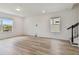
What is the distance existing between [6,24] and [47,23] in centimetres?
80

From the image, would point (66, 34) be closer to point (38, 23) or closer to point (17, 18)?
point (38, 23)

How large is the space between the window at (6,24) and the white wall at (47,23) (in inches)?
11.6

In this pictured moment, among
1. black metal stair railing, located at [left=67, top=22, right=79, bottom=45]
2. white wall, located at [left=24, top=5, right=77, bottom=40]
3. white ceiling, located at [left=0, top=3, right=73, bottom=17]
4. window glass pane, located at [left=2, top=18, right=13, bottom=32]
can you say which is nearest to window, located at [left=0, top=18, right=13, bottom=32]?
window glass pane, located at [left=2, top=18, right=13, bottom=32]

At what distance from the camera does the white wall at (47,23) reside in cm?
166

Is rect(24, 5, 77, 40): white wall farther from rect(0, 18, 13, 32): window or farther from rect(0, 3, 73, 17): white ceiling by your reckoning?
rect(0, 18, 13, 32): window

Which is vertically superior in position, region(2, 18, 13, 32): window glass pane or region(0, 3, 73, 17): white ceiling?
region(0, 3, 73, 17): white ceiling

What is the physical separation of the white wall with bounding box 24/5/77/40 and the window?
11.6 inches

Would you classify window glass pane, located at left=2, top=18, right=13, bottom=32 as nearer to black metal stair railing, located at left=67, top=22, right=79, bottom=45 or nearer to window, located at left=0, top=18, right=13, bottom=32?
window, located at left=0, top=18, right=13, bottom=32

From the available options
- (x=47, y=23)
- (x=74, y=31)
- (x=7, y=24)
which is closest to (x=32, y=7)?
(x=47, y=23)

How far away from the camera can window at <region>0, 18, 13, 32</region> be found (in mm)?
1677

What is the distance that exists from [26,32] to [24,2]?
1.93 ft

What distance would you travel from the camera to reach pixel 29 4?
164 cm

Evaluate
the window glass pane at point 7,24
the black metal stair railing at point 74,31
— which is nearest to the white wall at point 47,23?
the black metal stair railing at point 74,31

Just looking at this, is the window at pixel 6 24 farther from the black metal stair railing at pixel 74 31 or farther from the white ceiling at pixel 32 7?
the black metal stair railing at pixel 74 31
